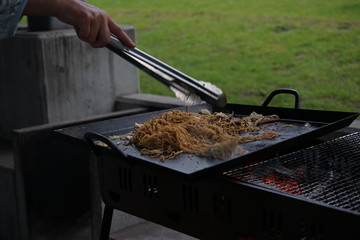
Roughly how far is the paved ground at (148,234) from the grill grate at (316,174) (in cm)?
174

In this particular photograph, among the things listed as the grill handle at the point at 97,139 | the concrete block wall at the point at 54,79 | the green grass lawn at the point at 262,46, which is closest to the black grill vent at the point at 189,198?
the grill handle at the point at 97,139

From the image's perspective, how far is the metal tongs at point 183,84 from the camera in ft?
7.30

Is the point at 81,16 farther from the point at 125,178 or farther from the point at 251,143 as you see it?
the point at 251,143

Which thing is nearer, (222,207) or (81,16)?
(222,207)

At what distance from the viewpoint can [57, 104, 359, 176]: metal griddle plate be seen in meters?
2.13

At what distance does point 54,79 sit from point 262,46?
9.13 ft

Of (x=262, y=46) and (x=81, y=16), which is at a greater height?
(x=81, y=16)

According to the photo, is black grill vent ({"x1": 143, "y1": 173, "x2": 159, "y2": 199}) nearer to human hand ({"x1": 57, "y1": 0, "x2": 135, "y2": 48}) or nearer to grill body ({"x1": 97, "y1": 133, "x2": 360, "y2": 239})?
grill body ({"x1": 97, "y1": 133, "x2": 360, "y2": 239})

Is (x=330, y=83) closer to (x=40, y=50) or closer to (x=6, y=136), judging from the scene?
(x=40, y=50)

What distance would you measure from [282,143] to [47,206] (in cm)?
272

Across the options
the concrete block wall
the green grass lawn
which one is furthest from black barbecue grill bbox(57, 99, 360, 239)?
the green grass lawn

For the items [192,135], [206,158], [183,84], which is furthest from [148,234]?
[183,84]

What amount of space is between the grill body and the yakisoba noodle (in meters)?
0.11

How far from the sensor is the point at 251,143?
→ 248 centimetres
